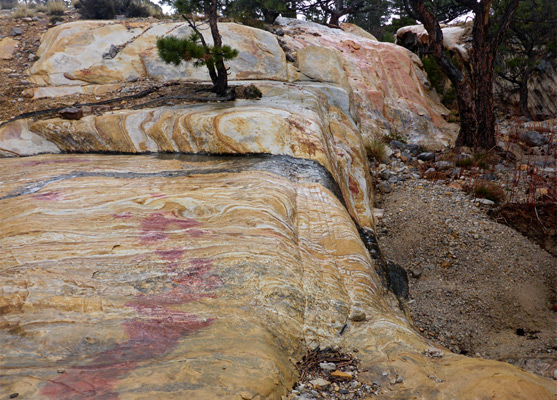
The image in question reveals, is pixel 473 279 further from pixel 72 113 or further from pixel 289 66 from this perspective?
pixel 289 66

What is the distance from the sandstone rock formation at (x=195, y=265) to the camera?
1932mm

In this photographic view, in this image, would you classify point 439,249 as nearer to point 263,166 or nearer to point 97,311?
point 263,166

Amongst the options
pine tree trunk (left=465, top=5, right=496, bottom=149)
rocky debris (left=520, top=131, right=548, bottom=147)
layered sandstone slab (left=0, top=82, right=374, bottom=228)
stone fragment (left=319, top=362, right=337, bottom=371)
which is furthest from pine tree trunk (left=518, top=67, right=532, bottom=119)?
stone fragment (left=319, top=362, right=337, bottom=371)

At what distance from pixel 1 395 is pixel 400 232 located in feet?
17.5

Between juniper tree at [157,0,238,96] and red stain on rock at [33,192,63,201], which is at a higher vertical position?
juniper tree at [157,0,238,96]

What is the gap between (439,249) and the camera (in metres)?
5.52

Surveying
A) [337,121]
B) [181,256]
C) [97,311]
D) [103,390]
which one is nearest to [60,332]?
[97,311]

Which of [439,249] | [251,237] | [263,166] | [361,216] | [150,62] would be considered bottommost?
[439,249]

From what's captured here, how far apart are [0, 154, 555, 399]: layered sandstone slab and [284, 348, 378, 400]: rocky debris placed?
0.08 meters

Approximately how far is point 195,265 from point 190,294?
0.30 metres

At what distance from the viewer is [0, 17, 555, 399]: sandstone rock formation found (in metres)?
1.93

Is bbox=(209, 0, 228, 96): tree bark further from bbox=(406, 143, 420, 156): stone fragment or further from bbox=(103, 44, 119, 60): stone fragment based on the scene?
bbox=(406, 143, 420, 156): stone fragment

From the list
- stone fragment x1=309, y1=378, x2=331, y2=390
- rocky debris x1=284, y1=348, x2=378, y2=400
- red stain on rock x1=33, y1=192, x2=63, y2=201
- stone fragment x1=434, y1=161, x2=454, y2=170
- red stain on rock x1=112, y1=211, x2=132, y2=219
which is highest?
red stain on rock x1=33, y1=192, x2=63, y2=201

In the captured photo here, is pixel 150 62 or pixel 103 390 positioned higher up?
pixel 150 62
